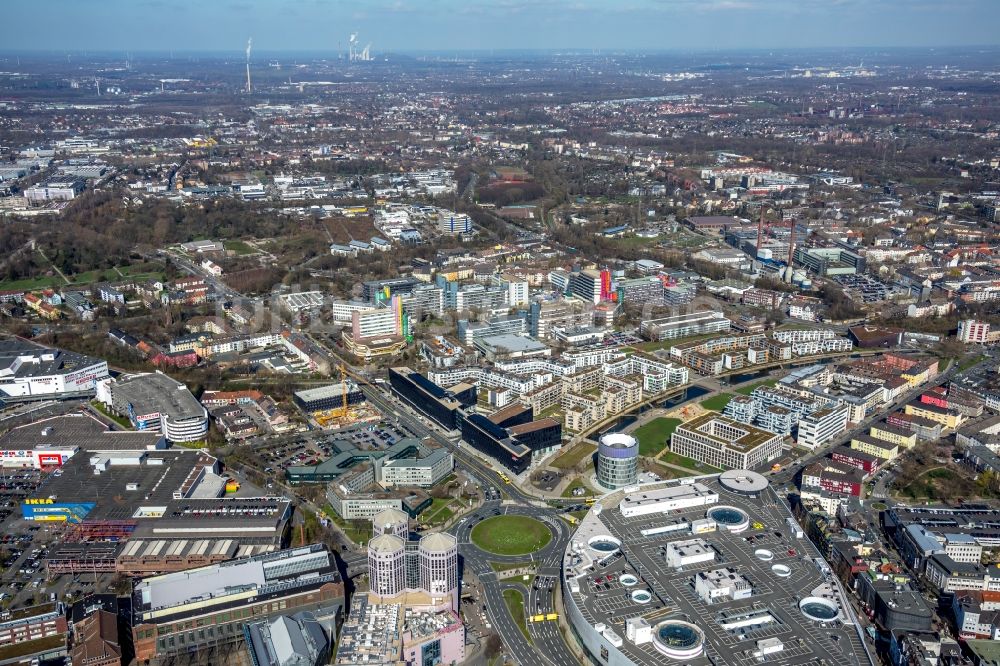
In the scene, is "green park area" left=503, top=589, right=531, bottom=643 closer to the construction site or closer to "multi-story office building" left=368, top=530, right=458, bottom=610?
"multi-story office building" left=368, top=530, right=458, bottom=610

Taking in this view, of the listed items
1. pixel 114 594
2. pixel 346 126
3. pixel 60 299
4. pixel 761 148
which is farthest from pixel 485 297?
pixel 346 126

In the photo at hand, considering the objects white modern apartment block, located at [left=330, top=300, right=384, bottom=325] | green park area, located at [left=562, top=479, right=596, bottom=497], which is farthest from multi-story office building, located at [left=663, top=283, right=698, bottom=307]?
green park area, located at [left=562, top=479, right=596, bottom=497]

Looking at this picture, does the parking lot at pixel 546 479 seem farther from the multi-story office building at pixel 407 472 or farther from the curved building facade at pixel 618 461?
the multi-story office building at pixel 407 472

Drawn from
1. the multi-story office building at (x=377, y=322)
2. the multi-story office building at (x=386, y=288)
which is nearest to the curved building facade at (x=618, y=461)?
the multi-story office building at (x=377, y=322)

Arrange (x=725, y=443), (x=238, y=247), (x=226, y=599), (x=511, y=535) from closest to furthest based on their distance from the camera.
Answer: (x=226, y=599) → (x=511, y=535) → (x=725, y=443) → (x=238, y=247)

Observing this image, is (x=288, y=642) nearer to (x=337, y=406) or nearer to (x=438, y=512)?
(x=438, y=512)

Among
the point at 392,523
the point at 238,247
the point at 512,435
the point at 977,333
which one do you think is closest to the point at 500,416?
the point at 512,435
